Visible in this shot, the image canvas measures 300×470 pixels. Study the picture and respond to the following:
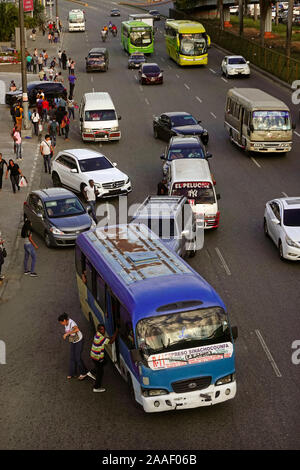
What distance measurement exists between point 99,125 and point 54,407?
25.0 metres

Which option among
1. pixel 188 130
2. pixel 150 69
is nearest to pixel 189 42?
pixel 150 69

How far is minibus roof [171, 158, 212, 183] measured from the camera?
24.4m

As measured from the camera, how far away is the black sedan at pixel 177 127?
35031 millimetres

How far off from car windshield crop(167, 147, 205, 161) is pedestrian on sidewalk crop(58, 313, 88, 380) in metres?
15.2

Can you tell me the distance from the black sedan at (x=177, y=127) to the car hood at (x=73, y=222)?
39.4 feet

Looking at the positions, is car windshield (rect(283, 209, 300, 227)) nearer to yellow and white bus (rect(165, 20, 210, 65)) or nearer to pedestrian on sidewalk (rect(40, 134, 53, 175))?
pedestrian on sidewalk (rect(40, 134, 53, 175))

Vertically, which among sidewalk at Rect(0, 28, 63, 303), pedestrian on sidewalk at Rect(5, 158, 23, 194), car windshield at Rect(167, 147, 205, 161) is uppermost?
car windshield at Rect(167, 147, 205, 161)

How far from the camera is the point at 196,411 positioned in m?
13.5

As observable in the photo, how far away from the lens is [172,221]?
67.6 ft

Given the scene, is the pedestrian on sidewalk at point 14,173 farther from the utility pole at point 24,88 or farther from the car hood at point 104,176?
the utility pole at point 24,88

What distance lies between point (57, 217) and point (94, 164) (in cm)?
Result: 557

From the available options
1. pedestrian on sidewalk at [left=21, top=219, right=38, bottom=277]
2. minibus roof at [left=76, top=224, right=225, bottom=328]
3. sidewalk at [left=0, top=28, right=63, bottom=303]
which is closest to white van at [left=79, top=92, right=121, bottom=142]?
sidewalk at [left=0, top=28, right=63, bottom=303]

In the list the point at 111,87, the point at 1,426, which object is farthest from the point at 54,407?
the point at 111,87

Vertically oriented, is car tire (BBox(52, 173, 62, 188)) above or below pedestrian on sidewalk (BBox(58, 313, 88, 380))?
below
